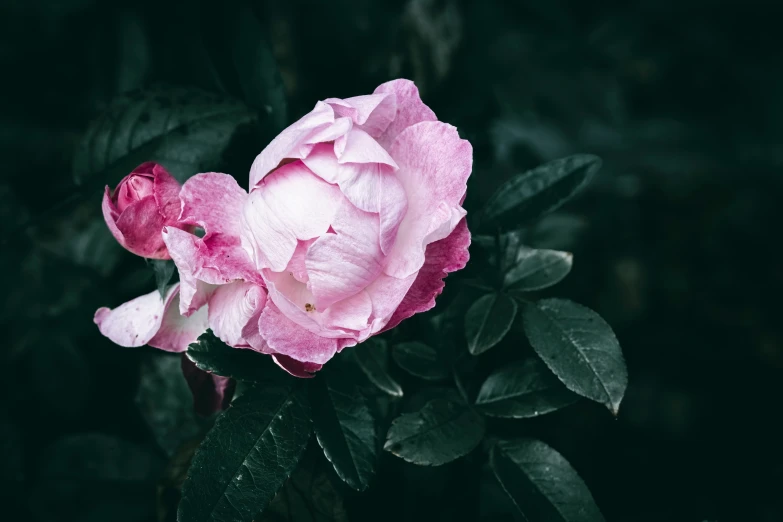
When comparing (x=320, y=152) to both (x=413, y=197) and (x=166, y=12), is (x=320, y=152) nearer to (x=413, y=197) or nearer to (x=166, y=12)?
(x=413, y=197)

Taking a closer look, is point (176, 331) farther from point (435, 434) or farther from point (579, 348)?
point (579, 348)

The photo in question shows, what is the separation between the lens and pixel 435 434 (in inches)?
26.2

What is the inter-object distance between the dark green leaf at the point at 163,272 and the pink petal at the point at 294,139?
14 centimetres

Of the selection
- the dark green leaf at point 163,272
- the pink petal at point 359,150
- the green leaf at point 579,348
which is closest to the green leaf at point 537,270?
the green leaf at point 579,348

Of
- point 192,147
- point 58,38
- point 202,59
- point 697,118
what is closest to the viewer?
point 192,147

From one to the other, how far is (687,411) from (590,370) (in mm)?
1012

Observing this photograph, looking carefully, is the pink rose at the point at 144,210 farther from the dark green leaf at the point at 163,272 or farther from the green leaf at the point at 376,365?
the green leaf at the point at 376,365

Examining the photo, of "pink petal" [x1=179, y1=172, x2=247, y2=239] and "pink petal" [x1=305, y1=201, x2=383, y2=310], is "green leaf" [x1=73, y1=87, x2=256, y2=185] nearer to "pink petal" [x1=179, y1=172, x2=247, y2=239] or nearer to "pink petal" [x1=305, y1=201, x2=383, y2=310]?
"pink petal" [x1=179, y1=172, x2=247, y2=239]

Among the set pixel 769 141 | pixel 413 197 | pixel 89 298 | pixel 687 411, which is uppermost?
pixel 413 197

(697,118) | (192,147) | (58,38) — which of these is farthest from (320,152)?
(697,118)

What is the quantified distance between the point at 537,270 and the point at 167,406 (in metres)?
0.55

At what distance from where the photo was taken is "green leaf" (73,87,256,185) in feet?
2.38

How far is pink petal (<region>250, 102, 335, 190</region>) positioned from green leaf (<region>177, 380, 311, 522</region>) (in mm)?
226

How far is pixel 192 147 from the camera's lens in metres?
0.73
